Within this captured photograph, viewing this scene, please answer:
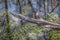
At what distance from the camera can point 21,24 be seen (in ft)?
7.30

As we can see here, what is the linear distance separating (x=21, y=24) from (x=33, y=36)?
218mm

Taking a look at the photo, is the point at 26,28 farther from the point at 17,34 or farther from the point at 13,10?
the point at 13,10

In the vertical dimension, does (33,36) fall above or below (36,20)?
Answer: below

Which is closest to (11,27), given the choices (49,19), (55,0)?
(49,19)

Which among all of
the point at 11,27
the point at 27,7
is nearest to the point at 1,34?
the point at 11,27

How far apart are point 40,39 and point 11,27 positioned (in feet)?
1.32

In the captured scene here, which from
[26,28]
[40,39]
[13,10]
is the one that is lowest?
[40,39]

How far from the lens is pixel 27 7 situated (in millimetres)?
2227

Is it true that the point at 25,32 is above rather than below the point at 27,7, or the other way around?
below

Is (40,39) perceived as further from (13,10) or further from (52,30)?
(13,10)

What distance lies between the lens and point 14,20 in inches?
87.5

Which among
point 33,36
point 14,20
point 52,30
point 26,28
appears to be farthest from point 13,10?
point 52,30

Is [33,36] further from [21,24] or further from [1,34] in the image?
[1,34]

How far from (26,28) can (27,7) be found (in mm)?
270
